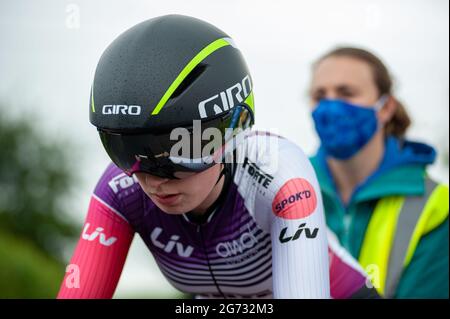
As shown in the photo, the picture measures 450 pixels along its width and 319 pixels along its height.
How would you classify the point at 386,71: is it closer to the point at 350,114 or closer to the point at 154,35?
the point at 350,114

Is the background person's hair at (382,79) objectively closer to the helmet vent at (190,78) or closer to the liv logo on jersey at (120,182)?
the liv logo on jersey at (120,182)

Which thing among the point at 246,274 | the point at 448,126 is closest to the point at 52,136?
the point at 448,126

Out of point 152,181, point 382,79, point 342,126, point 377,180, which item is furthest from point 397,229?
point 152,181

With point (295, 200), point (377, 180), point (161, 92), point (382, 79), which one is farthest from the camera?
point (382, 79)

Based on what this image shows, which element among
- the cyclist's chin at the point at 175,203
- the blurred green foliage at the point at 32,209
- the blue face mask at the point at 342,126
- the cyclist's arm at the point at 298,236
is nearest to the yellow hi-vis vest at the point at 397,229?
the blue face mask at the point at 342,126

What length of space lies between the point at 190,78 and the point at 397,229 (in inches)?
133

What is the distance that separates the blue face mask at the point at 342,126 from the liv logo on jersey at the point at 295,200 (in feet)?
9.49

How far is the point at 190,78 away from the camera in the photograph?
114 inches

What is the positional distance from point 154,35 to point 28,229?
1275 centimetres

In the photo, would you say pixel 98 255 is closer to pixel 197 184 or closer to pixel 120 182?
pixel 120 182

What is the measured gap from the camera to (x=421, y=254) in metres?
5.70

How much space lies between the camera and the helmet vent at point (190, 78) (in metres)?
2.84

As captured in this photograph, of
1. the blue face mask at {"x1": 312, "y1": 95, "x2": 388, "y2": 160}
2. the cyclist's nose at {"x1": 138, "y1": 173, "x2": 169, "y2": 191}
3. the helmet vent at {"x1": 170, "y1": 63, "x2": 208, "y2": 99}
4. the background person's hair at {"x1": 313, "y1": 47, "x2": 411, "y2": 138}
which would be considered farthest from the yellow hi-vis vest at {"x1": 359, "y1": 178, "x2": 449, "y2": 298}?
the helmet vent at {"x1": 170, "y1": 63, "x2": 208, "y2": 99}

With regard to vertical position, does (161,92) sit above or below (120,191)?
above
